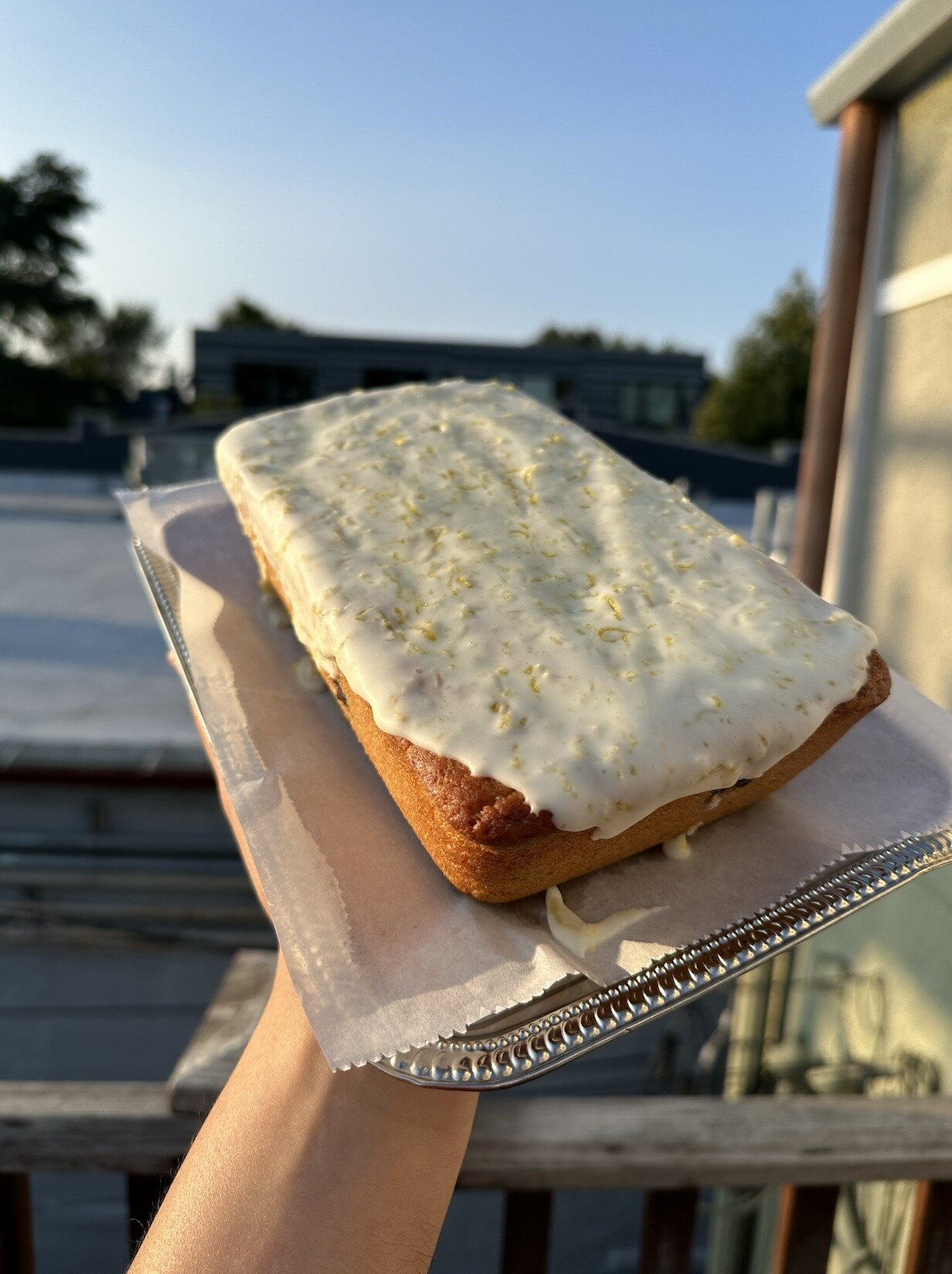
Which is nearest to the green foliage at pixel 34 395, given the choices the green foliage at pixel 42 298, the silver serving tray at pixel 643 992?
the green foliage at pixel 42 298

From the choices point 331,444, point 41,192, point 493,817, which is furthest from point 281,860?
point 41,192

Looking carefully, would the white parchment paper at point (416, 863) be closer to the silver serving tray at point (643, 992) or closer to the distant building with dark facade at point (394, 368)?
the silver serving tray at point (643, 992)

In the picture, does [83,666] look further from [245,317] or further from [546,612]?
[245,317]

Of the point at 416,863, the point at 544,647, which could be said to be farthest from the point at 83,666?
the point at 544,647

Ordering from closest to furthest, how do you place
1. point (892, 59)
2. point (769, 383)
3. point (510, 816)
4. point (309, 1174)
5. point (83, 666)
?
point (309, 1174)
point (510, 816)
point (892, 59)
point (83, 666)
point (769, 383)

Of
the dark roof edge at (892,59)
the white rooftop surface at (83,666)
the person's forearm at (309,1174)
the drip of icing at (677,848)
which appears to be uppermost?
the dark roof edge at (892,59)

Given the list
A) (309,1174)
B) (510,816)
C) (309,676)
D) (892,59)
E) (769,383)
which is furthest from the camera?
(769,383)
